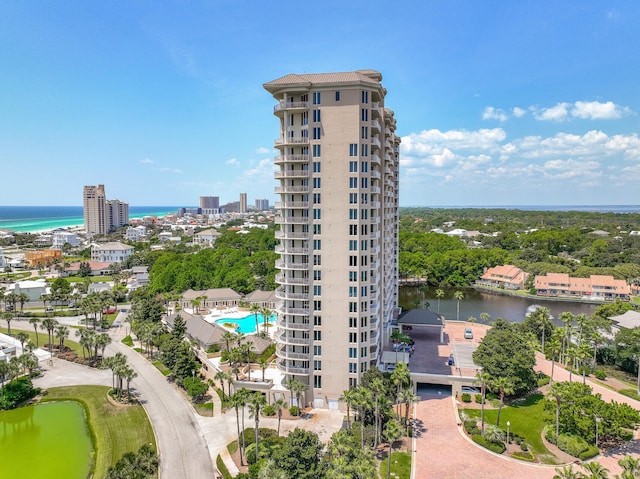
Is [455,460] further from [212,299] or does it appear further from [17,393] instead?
[212,299]

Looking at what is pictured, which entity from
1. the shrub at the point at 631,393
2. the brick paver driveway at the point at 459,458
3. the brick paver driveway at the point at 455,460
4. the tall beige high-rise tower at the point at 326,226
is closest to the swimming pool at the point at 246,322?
the tall beige high-rise tower at the point at 326,226

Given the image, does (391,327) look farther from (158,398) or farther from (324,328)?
(158,398)

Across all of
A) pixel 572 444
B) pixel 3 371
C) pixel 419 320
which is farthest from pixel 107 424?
pixel 572 444

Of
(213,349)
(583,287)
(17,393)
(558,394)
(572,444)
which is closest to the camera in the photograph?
(572,444)

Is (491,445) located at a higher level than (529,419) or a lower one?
higher

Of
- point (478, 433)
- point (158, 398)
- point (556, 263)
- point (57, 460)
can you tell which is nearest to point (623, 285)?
point (556, 263)

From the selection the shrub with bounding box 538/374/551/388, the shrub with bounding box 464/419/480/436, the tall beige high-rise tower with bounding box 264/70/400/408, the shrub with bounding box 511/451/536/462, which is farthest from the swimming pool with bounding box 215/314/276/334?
the shrub with bounding box 511/451/536/462

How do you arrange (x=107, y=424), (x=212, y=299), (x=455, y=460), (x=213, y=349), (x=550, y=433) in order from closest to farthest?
(x=455, y=460) → (x=550, y=433) → (x=107, y=424) → (x=213, y=349) → (x=212, y=299)
